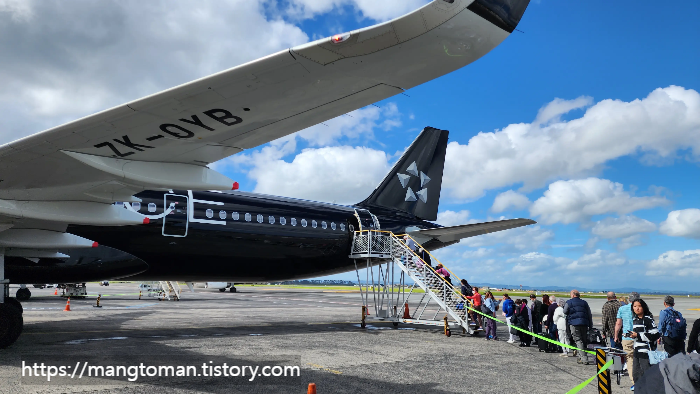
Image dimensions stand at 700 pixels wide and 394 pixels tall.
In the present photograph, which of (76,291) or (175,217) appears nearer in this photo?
(175,217)

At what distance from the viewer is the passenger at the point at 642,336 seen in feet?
25.3

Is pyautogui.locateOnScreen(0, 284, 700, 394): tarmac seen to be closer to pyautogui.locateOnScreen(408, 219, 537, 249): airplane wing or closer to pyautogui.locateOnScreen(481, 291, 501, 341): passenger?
pyautogui.locateOnScreen(481, 291, 501, 341): passenger

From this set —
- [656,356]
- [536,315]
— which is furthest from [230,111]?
[536,315]

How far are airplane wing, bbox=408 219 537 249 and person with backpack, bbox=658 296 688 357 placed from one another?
745cm

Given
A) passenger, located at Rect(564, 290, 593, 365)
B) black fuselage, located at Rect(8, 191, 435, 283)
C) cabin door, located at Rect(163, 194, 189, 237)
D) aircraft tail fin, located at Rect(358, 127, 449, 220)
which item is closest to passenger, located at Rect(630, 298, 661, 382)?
passenger, located at Rect(564, 290, 593, 365)

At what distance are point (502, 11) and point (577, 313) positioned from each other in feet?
30.5

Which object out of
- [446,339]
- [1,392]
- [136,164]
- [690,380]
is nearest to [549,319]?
[446,339]

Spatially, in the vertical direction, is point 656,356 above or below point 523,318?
above

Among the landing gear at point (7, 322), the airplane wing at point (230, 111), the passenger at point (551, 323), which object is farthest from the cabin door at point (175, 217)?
the passenger at point (551, 323)

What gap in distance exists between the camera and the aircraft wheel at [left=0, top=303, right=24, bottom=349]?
406 inches

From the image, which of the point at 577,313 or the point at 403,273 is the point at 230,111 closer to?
the point at 577,313

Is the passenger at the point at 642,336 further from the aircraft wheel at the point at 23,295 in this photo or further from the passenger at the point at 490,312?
the aircraft wheel at the point at 23,295

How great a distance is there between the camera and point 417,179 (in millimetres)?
21781

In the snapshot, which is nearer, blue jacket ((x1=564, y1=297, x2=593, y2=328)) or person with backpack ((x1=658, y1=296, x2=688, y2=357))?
person with backpack ((x1=658, y1=296, x2=688, y2=357))
